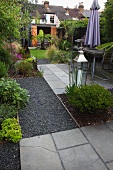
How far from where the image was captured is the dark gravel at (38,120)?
1.84m

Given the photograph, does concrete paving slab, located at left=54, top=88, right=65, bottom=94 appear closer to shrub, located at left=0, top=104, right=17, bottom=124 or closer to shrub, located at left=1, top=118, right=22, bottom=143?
shrub, located at left=0, top=104, right=17, bottom=124

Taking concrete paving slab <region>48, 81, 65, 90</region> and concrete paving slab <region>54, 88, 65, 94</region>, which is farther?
concrete paving slab <region>48, 81, 65, 90</region>

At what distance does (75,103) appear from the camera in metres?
2.69

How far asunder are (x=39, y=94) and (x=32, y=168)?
2.12m

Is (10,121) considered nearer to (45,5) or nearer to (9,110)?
(9,110)

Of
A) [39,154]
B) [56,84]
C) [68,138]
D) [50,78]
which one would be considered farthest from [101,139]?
[50,78]

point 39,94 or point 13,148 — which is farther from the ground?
point 39,94

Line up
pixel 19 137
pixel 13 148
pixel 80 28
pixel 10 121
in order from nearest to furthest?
pixel 13 148
pixel 19 137
pixel 10 121
pixel 80 28

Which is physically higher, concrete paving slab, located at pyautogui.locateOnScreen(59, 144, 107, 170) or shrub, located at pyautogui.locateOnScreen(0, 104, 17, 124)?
shrub, located at pyautogui.locateOnScreen(0, 104, 17, 124)

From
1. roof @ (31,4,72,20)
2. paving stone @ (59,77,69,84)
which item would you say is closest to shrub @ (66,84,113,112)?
paving stone @ (59,77,69,84)

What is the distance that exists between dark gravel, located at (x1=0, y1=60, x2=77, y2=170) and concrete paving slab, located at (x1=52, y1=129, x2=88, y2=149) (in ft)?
0.35

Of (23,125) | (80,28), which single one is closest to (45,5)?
(80,28)

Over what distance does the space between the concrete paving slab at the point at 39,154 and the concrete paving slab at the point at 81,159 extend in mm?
99

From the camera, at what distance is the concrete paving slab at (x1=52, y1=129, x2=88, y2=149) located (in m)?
2.08
